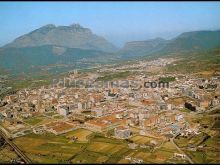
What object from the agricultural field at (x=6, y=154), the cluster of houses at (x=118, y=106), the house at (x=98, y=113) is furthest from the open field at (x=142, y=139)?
the agricultural field at (x=6, y=154)

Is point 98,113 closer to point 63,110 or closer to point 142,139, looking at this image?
point 63,110

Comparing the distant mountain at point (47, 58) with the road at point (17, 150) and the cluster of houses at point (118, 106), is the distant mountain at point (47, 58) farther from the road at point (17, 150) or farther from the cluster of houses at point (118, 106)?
the road at point (17, 150)

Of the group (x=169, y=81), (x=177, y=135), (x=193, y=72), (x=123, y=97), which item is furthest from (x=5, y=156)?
(x=193, y=72)

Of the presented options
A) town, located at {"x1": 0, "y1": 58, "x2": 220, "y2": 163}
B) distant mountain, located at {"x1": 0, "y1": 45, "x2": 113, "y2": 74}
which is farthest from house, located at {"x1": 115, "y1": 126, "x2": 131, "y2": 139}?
distant mountain, located at {"x1": 0, "y1": 45, "x2": 113, "y2": 74}

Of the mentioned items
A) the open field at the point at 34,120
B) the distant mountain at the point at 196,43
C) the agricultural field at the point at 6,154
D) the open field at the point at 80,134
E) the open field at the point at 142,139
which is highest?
the distant mountain at the point at 196,43

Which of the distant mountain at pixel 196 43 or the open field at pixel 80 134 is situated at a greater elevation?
the distant mountain at pixel 196 43

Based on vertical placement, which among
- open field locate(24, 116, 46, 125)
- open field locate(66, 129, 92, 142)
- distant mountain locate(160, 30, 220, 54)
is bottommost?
open field locate(24, 116, 46, 125)

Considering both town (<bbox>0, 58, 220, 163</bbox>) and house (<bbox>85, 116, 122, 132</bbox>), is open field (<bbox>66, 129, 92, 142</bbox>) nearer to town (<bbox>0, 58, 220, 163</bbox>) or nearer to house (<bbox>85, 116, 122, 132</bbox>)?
town (<bbox>0, 58, 220, 163</bbox>)

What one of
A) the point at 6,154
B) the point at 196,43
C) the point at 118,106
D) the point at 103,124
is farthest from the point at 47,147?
the point at 196,43

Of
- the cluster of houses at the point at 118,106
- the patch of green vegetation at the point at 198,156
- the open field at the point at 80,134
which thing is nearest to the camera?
the patch of green vegetation at the point at 198,156

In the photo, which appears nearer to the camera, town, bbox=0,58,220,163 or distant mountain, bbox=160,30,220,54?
town, bbox=0,58,220,163

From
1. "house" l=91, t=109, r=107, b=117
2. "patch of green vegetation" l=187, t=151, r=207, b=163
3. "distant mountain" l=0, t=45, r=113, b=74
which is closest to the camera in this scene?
"patch of green vegetation" l=187, t=151, r=207, b=163
